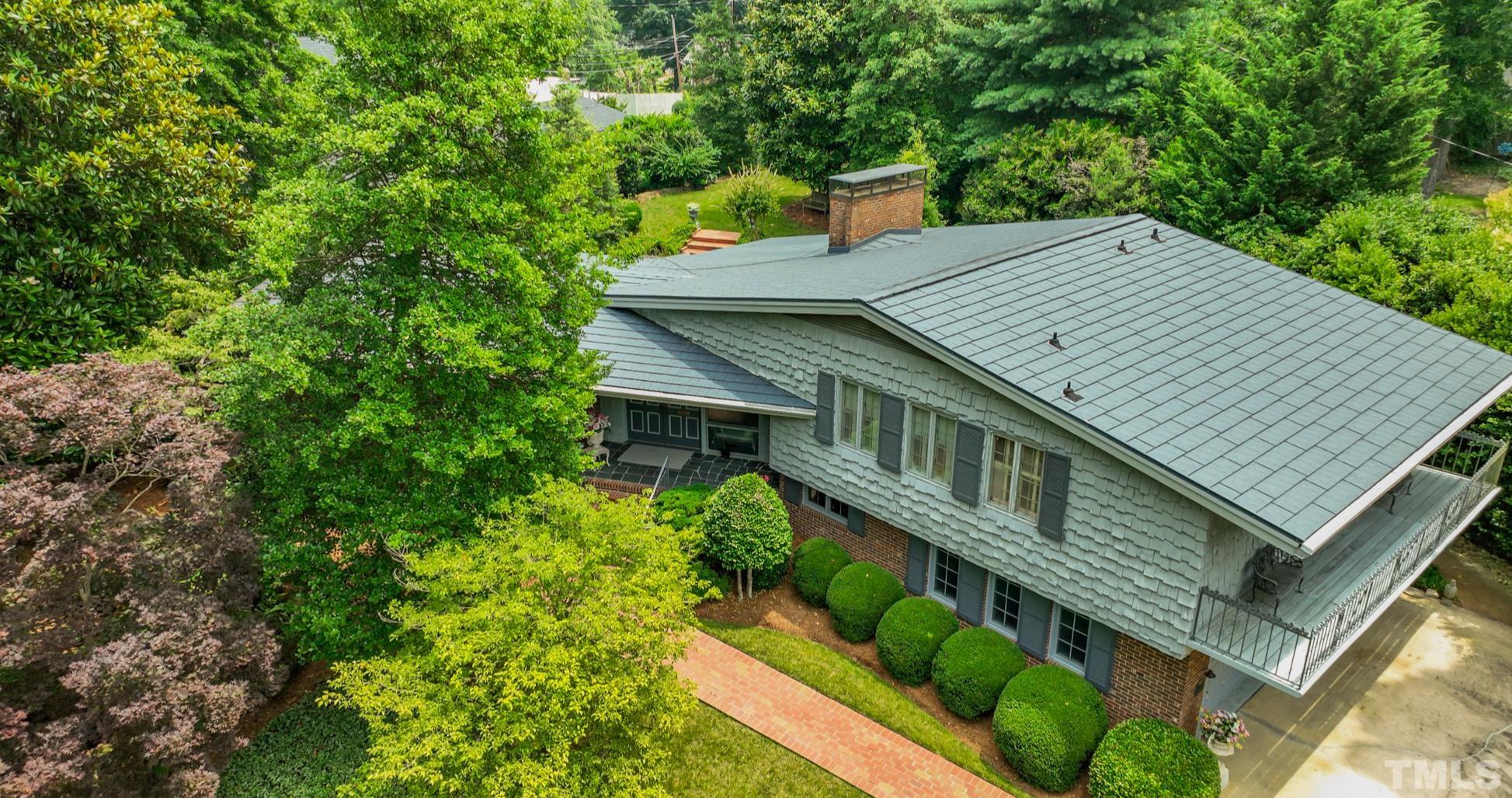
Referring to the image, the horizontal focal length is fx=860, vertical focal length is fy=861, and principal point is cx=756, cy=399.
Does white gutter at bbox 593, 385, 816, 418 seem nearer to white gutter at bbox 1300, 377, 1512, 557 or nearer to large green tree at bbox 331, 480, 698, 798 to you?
large green tree at bbox 331, 480, 698, 798

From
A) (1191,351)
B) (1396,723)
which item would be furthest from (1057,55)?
(1396,723)

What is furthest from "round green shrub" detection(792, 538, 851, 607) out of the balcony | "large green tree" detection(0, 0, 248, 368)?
"large green tree" detection(0, 0, 248, 368)

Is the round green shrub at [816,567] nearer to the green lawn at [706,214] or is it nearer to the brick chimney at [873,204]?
the brick chimney at [873,204]

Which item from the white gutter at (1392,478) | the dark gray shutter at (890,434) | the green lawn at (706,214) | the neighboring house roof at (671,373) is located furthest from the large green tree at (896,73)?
the white gutter at (1392,478)

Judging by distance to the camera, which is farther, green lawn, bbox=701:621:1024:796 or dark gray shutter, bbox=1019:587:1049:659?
dark gray shutter, bbox=1019:587:1049:659

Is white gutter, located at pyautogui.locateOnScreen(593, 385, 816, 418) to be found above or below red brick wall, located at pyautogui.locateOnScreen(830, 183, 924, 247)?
below

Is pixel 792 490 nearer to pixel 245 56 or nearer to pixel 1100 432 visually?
pixel 1100 432

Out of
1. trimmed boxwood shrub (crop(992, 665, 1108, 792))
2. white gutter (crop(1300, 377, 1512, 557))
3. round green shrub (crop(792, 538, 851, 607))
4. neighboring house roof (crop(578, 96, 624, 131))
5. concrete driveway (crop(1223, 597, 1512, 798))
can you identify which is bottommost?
concrete driveway (crop(1223, 597, 1512, 798))
